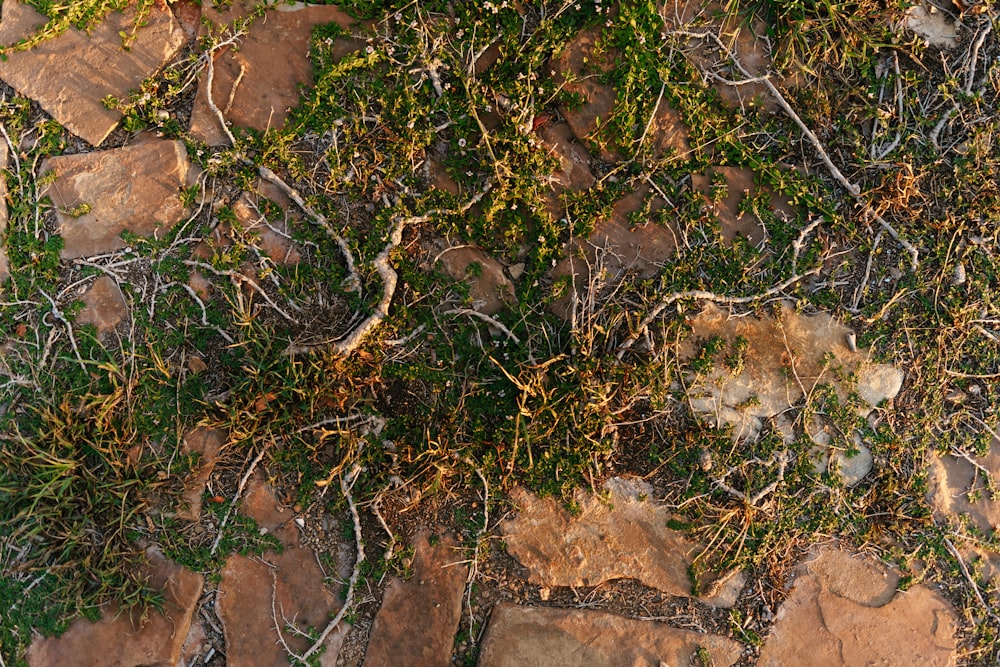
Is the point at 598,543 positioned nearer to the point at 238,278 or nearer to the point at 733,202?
the point at 733,202

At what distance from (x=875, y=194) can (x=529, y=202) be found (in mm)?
1426

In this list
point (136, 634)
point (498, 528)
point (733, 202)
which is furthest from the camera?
point (733, 202)

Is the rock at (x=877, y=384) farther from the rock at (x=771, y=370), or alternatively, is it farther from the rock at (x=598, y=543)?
the rock at (x=598, y=543)

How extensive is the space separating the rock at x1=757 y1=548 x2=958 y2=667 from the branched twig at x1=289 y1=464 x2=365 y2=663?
164cm

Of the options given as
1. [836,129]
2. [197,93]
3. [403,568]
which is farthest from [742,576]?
[197,93]

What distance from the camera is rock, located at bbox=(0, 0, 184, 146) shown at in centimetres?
274

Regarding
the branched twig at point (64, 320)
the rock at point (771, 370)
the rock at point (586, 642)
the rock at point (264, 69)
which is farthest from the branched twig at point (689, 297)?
the branched twig at point (64, 320)

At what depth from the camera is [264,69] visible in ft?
9.06

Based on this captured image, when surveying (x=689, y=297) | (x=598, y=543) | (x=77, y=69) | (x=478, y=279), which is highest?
(x=77, y=69)

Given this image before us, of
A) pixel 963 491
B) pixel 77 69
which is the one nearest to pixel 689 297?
pixel 963 491

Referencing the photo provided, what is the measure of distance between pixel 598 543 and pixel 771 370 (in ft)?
3.25

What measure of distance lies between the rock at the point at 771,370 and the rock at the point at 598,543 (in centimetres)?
50

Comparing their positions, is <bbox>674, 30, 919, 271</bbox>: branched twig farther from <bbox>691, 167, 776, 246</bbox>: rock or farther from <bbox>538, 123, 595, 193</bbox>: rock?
<bbox>538, 123, 595, 193</bbox>: rock

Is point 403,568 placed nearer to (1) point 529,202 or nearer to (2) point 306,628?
(2) point 306,628
